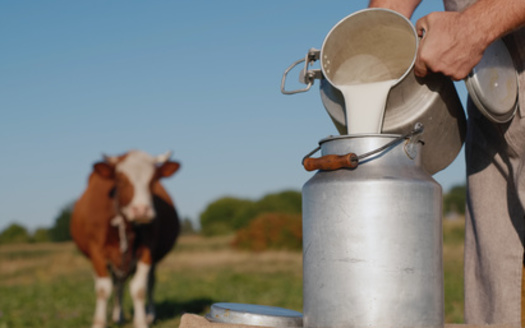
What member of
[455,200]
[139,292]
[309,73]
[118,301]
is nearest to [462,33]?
[309,73]

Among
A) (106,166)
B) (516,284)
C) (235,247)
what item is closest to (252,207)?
(235,247)

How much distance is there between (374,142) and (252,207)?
5068cm

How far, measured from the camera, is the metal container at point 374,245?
1.51 meters

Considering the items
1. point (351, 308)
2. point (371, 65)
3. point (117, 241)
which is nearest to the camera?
point (351, 308)

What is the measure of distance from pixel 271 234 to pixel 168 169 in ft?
66.4

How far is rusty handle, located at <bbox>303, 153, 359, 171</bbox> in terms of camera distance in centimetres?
154

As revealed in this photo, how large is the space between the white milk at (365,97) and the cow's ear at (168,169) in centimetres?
585

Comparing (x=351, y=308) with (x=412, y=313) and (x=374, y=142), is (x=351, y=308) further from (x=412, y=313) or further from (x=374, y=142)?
(x=374, y=142)

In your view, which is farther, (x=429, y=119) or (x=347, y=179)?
(x=429, y=119)

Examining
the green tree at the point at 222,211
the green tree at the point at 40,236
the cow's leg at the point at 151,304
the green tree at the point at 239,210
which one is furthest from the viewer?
the green tree at the point at 222,211

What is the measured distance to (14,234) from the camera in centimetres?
5484

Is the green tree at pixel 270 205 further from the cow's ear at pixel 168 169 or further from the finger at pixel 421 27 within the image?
the finger at pixel 421 27

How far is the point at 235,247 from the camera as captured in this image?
28.9 metres

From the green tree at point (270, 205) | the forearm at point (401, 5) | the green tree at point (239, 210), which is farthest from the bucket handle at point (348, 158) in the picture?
the green tree at point (270, 205)
